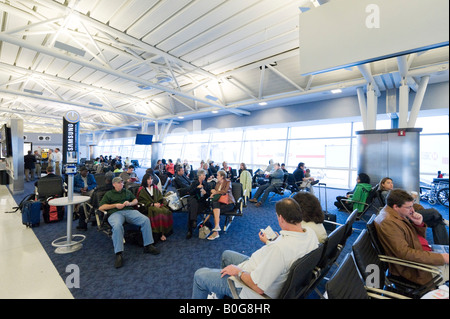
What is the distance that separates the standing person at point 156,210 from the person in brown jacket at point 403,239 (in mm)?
3173

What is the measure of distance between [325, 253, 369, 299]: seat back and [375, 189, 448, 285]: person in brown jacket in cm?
72

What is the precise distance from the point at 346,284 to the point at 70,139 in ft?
13.8

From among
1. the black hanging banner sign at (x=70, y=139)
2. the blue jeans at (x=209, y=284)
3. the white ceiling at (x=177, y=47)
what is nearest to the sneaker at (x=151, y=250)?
the blue jeans at (x=209, y=284)

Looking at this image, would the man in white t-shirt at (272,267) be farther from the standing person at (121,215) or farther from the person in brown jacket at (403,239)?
the standing person at (121,215)

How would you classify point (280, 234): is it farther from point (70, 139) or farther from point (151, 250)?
point (70, 139)

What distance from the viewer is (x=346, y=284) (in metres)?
1.38

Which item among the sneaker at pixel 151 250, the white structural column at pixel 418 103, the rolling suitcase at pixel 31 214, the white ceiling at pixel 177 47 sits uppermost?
the white ceiling at pixel 177 47

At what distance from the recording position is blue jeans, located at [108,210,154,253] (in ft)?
9.84

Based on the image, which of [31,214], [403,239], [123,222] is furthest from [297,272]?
[31,214]

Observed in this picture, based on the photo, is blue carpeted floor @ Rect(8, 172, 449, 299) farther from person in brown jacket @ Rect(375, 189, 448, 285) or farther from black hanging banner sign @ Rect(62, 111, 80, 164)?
black hanging banner sign @ Rect(62, 111, 80, 164)

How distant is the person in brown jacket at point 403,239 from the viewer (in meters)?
1.84

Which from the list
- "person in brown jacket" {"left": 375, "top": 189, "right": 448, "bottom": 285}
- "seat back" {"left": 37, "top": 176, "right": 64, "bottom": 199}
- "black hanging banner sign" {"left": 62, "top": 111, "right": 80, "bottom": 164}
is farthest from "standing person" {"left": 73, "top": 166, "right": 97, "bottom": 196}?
"person in brown jacket" {"left": 375, "top": 189, "right": 448, "bottom": 285}
